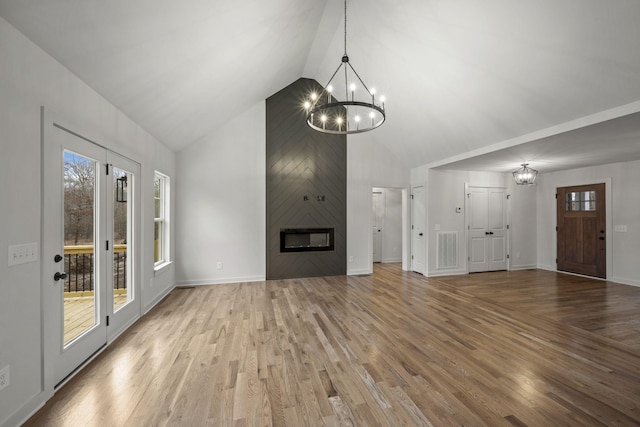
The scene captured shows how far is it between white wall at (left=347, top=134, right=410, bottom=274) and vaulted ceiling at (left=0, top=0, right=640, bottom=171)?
1.14m

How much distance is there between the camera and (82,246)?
2.42 meters

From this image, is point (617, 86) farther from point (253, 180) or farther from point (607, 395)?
point (253, 180)

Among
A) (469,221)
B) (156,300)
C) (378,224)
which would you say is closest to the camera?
(156,300)

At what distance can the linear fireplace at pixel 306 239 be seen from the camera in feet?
18.9

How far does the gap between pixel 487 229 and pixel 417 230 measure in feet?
6.14

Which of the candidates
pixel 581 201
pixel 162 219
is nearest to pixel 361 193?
pixel 162 219

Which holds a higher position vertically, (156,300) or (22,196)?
(22,196)

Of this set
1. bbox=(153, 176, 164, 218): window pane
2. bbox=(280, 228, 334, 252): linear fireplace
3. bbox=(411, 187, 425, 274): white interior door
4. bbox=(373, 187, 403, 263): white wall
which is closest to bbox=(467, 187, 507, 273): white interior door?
bbox=(411, 187, 425, 274): white interior door

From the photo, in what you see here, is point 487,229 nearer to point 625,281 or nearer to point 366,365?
point 625,281

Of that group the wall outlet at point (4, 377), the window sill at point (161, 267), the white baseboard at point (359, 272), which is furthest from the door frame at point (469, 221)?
the wall outlet at point (4, 377)

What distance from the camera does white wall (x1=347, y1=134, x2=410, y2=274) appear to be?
6.16 m

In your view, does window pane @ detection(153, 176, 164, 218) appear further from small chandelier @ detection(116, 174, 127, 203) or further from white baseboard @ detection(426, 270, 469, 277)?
white baseboard @ detection(426, 270, 469, 277)

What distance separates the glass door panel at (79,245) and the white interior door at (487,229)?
23.0 ft

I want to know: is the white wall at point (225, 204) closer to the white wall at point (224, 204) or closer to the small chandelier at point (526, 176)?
the white wall at point (224, 204)
